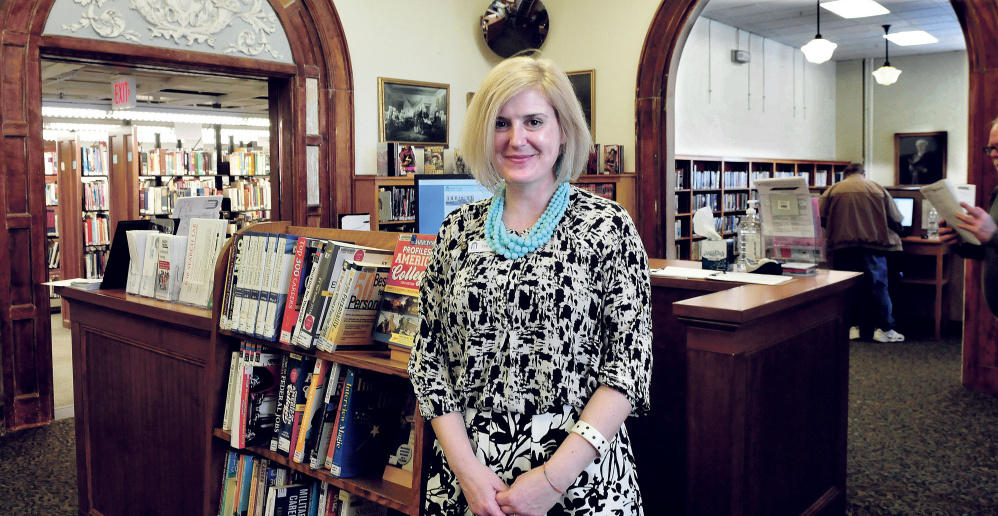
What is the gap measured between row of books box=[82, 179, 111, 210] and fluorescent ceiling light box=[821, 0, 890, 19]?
29.7 feet

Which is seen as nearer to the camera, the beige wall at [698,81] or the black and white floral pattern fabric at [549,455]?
the black and white floral pattern fabric at [549,455]

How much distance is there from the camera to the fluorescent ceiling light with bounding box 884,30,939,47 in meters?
10.2

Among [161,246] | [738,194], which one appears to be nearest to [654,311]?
[161,246]

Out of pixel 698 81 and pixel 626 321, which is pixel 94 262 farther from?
pixel 626 321

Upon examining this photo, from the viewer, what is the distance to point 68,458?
4.02m

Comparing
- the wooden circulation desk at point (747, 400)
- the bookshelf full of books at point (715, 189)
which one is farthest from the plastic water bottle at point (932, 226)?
the wooden circulation desk at point (747, 400)

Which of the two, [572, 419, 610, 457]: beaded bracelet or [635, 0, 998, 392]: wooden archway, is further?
[635, 0, 998, 392]: wooden archway

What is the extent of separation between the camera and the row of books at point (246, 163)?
35.9ft

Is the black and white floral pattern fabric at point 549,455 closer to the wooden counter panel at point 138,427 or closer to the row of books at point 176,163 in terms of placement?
the wooden counter panel at point 138,427

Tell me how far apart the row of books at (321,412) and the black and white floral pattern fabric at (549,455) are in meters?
0.49

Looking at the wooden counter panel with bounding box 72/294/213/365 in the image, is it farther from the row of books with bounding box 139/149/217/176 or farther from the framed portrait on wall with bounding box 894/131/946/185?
the framed portrait on wall with bounding box 894/131/946/185

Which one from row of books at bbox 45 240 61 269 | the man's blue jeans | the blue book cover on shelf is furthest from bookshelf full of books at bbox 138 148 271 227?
the blue book cover on shelf

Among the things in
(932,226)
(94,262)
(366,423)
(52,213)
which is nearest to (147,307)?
(366,423)

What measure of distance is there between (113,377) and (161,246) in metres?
0.57
